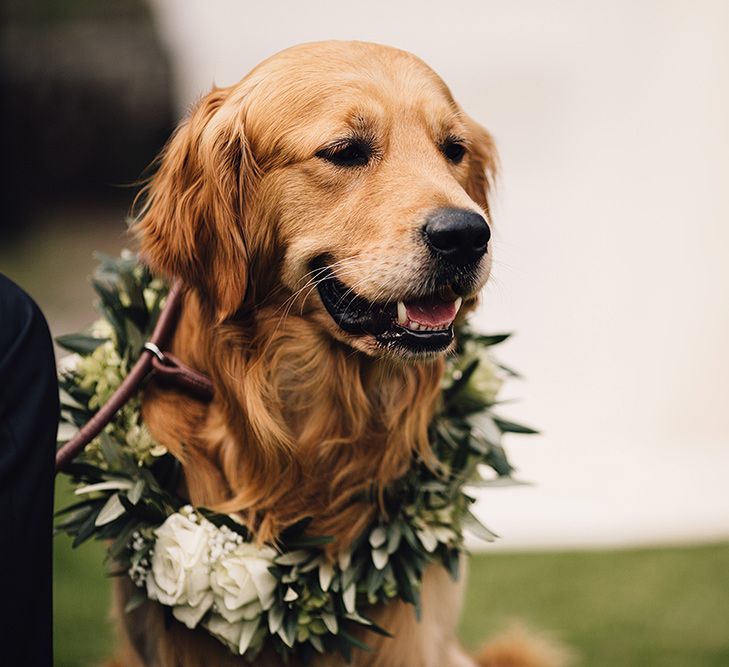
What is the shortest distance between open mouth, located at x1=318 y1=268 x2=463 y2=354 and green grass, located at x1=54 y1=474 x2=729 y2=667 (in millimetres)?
2133

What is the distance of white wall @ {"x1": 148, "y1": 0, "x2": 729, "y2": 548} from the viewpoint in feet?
17.4

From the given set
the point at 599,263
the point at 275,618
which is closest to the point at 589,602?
the point at 599,263

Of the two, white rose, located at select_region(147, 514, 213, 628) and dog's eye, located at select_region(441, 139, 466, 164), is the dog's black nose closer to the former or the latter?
dog's eye, located at select_region(441, 139, 466, 164)

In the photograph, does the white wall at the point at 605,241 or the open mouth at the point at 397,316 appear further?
the white wall at the point at 605,241

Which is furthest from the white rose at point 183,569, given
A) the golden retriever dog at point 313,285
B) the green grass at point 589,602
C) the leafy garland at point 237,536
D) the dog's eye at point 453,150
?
the green grass at point 589,602

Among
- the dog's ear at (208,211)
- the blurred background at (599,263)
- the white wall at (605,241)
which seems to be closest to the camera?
the dog's ear at (208,211)

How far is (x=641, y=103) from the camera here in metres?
5.58

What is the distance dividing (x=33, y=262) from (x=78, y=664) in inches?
269

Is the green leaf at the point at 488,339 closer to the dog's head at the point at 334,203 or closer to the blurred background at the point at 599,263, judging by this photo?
the dog's head at the point at 334,203

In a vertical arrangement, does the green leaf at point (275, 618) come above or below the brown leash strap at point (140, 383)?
below

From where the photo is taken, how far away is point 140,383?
93.8 inches

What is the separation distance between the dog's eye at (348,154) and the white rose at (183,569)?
0.95 m

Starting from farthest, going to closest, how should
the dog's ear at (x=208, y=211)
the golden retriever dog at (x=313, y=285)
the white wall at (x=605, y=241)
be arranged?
the white wall at (x=605, y=241) → the dog's ear at (x=208, y=211) → the golden retriever dog at (x=313, y=285)

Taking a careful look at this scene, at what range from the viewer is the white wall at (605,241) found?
5.31 metres
